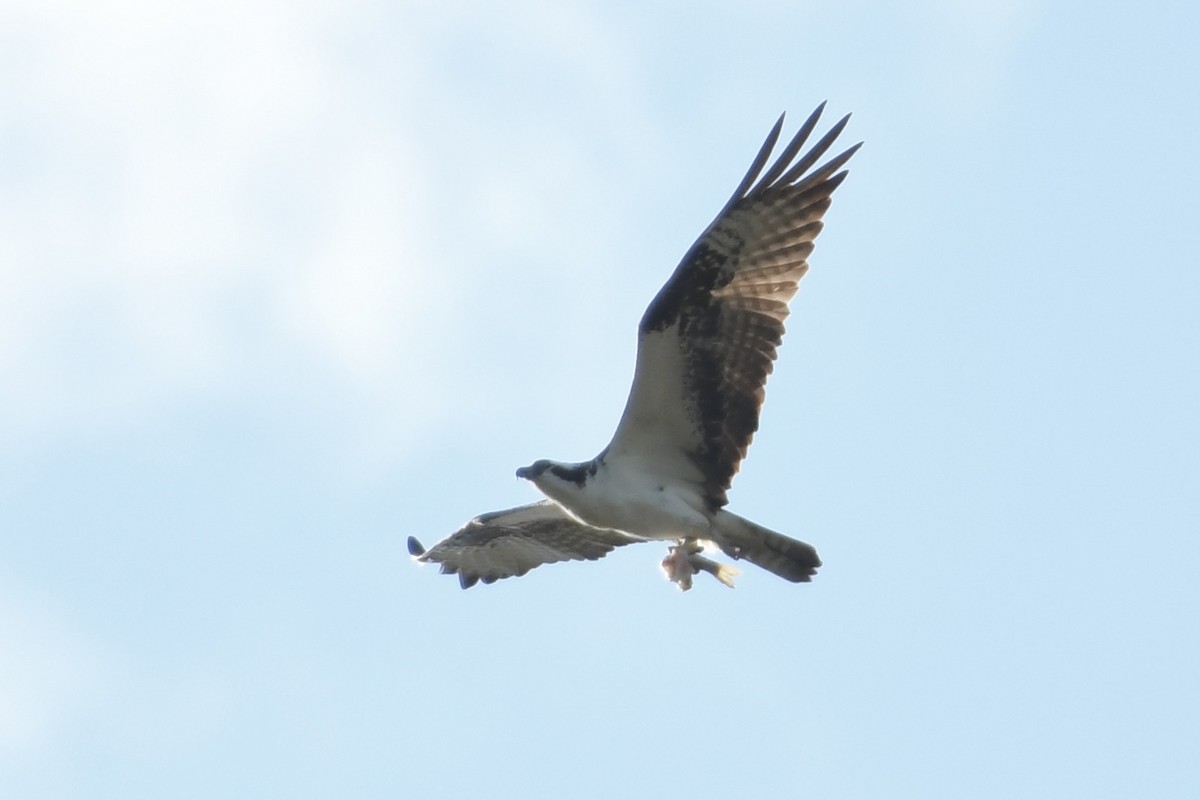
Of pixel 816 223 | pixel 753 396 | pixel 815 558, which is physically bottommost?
pixel 815 558

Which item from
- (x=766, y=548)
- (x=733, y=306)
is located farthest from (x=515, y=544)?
(x=733, y=306)

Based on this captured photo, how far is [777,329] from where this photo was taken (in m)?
12.0

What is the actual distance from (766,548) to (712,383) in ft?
3.67

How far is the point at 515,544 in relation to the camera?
1362cm

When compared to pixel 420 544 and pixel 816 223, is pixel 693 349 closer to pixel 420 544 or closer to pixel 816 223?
pixel 816 223

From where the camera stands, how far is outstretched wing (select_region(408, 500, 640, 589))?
1332 centimetres

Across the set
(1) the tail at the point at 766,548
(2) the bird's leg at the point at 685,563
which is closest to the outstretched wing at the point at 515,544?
(2) the bird's leg at the point at 685,563

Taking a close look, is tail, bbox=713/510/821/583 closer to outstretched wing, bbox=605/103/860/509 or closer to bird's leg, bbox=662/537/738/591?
bird's leg, bbox=662/537/738/591

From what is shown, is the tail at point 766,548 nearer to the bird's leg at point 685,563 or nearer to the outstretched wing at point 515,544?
the bird's leg at point 685,563

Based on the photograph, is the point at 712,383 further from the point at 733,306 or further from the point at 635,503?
the point at 635,503

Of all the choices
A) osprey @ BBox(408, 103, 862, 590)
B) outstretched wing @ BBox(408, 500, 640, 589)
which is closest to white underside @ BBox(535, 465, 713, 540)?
osprey @ BBox(408, 103, 862, 590)

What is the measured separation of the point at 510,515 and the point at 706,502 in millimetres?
1688

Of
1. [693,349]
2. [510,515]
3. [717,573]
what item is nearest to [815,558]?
[717,573]

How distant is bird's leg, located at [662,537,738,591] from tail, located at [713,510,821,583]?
0.77ft
